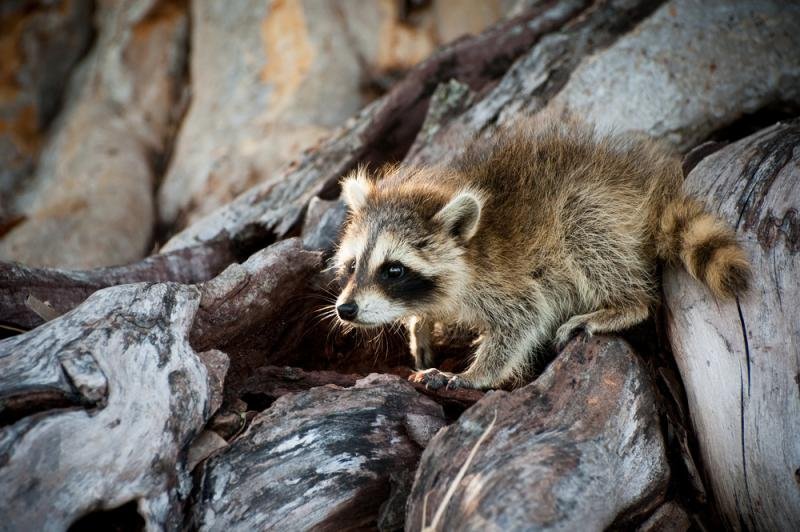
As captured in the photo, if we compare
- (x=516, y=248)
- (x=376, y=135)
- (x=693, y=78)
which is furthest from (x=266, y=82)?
(x=516, y=248)

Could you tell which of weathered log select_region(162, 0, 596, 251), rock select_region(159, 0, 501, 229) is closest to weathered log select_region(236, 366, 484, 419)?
weathered log select_region(162, 0, 596, 251)

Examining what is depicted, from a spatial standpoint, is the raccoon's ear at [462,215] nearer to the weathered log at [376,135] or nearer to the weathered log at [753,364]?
the weathered log at [753,364]

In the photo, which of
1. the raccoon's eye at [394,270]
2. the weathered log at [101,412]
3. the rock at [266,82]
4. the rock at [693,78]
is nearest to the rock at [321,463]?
the weathered log at [101,412]

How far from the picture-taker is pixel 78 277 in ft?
11.0

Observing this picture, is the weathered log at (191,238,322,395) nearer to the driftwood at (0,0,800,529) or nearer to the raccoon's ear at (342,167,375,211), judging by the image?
the driftwood at (0,0,800,529)

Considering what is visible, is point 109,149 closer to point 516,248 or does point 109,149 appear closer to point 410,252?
point 410,252

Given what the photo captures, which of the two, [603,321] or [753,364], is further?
[603,321]

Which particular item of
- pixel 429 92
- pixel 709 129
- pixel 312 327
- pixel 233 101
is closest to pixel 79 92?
pixel 233 101

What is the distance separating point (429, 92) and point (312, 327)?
84.6 inches

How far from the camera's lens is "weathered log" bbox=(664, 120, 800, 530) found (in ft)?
7.84

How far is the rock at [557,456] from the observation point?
2.09 m

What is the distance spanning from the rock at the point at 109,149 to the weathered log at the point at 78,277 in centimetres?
194

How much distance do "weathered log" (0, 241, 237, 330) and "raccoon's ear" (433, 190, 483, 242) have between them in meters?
1.50

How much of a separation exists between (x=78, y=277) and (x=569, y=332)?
2363mm
